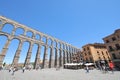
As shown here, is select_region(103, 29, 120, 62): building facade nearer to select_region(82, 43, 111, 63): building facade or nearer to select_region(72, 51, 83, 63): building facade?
select_region(82, 43, 111, 63): building facade

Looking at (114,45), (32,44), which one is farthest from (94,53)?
(32,44)

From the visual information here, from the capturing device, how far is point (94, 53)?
4209 cm

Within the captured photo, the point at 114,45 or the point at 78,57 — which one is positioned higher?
the point at 78,57

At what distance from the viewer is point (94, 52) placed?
42.4 m

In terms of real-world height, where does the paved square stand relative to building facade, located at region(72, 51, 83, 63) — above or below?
below

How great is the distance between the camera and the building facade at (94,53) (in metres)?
41.3

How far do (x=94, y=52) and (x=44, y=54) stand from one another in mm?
23117

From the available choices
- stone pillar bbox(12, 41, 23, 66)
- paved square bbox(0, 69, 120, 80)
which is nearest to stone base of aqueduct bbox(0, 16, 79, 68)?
stone pillar bbox(12, 41, 23, 66)

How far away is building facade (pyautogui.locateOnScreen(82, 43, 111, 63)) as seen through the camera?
4126 centimetres

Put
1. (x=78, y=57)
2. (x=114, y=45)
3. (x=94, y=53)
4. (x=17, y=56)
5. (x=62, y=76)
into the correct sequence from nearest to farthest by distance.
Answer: (x=62, y=76) < (x=114, y=45) < (x=17, y=56) < (x=94, y=53) < (x=78, y=57)

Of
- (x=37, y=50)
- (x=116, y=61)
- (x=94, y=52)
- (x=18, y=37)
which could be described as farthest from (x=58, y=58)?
(x=116, y=61)

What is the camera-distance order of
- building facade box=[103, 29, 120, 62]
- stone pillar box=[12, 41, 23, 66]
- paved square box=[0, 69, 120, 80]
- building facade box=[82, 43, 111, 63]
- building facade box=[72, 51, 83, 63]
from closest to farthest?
1. paved square box=[0, 69, 120, 80]
2. building facade box=[103, 29, 120, 62]
3. stone pillar box=[12, 41, 23, 66]
4. building facade box=[82, 43, 111, 63]
5. building facade box=[72, 51, 83, 63]

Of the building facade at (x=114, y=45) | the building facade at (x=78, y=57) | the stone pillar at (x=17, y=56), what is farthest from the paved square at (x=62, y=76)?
the building facade at (x=78, y=57)

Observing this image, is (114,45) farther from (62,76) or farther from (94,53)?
(62,76)
